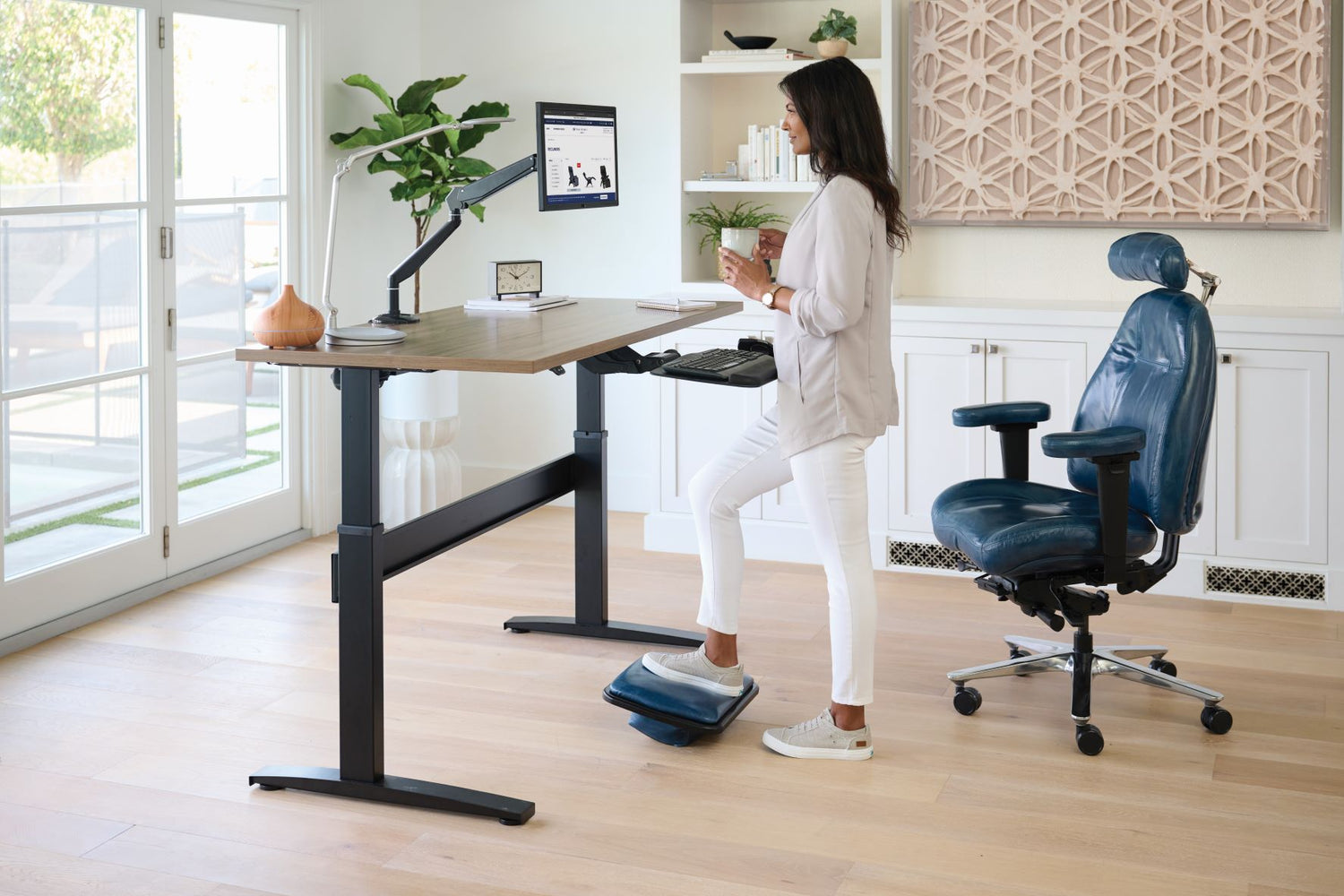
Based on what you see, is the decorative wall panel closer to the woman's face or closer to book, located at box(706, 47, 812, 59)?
book, located at box(706, 47, 812, 59)

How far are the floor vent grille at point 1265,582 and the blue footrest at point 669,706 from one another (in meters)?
1.92

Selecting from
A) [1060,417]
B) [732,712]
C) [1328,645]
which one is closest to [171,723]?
[732,712]

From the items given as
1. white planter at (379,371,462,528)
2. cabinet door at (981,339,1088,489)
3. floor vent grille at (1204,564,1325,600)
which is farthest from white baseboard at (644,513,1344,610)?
white planter at (379,371,462,528)

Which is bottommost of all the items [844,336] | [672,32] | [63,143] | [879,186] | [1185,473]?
[1185,473]

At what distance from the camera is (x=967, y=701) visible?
11.5ft

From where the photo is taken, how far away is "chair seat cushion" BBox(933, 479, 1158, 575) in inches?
126

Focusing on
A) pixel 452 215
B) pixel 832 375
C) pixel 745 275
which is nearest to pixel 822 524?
pixel 832 375

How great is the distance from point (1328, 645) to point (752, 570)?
1.81 m

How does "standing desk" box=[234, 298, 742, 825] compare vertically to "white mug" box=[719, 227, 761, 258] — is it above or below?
below

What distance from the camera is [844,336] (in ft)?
9.97

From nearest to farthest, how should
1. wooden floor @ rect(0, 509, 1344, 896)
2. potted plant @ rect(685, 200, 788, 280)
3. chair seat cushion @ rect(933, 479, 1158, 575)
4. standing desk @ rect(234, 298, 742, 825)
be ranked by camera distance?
1. wooden floor @ rect(0, 509, 1344, 896)
2. standing desk @ rect(234, 298, 742, 825)
3. chair seat cushion @ rect(933, 479, 1158, 575)
4. potted plant @ rect(685, 200, 788, 280)

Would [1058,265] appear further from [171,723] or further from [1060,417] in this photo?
[171,723]

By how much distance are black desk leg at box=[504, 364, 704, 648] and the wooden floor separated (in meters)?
0.08

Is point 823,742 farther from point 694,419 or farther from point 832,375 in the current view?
point 694,419
